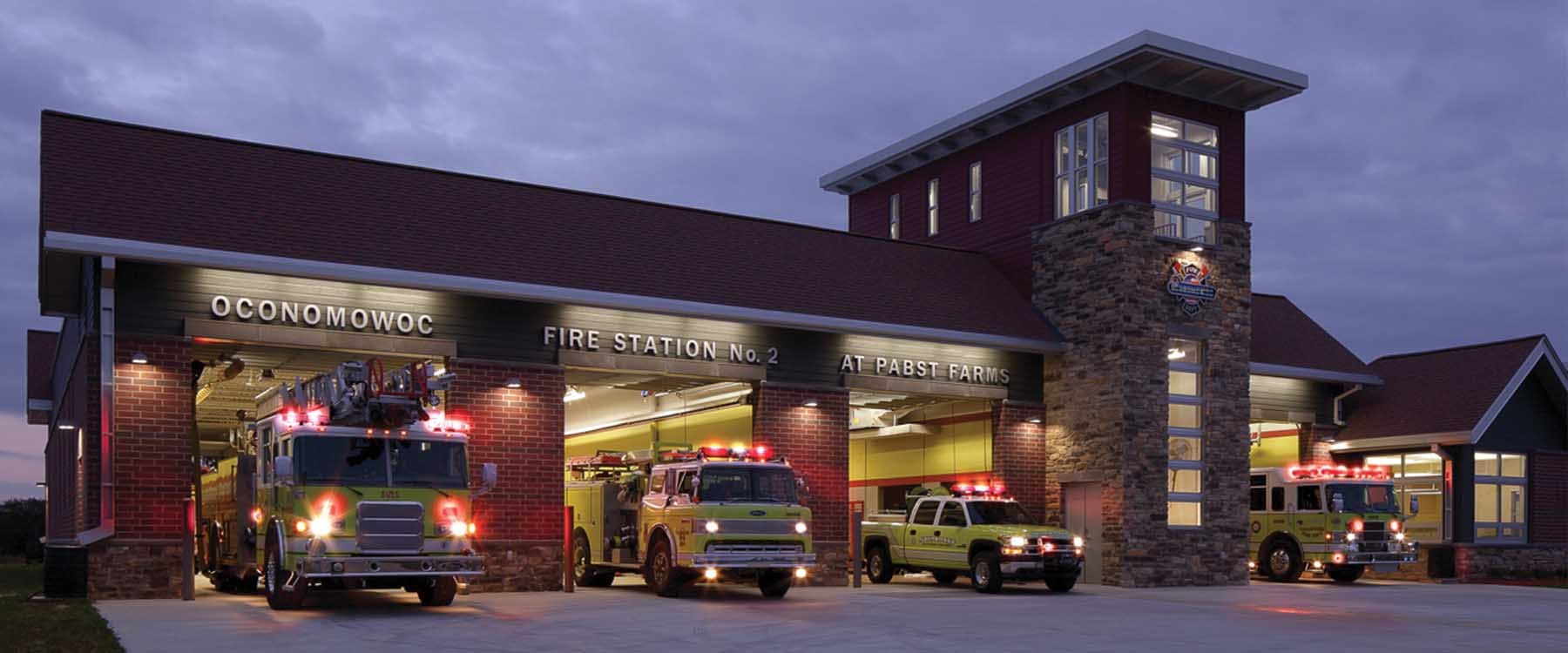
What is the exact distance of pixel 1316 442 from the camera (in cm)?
3747

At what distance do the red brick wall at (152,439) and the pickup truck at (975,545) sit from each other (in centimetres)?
1374

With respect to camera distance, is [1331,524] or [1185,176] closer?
[1185,176]

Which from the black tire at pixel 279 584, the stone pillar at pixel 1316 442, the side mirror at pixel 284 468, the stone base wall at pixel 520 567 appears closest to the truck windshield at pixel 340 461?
the side mirror at pixel 284 468

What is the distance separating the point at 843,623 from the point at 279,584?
767 cm

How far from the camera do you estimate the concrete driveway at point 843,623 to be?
1638 cm

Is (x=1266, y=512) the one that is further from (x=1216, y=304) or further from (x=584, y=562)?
(x=584, y=562)

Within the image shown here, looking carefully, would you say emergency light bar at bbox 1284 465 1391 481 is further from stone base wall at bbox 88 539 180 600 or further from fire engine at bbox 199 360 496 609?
stone base wall at bbox 88 539 180 600

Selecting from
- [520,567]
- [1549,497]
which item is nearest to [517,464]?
[520,567]

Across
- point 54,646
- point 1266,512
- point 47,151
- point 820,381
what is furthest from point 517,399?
point 1266,512

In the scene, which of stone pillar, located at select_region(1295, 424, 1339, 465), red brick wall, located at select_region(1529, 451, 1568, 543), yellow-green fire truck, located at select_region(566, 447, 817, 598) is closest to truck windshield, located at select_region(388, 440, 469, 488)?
yellow-green fire truck, located at select_region(566, 447, 817, 598)

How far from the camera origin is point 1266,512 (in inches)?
1345

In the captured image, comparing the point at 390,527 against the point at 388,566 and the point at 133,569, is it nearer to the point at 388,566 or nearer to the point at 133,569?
the point at 388,566

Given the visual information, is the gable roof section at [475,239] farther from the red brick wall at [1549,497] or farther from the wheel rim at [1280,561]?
the red brick wall at [1549,497]

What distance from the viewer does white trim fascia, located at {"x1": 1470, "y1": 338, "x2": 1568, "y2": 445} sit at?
35.2m
